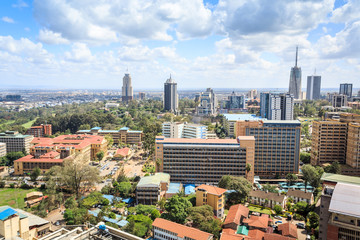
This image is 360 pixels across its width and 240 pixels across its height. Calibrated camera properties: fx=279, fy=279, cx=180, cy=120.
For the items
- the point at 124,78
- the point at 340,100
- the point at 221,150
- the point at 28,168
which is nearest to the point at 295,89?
the point at 340,100

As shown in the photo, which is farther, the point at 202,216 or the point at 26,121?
the point at 26,121

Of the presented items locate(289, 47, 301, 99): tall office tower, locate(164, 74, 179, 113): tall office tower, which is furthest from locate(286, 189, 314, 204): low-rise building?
locate(289, 47, 301, 99): tall office tower

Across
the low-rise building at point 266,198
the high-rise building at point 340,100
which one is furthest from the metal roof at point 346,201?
the high-rise building at point 340,100

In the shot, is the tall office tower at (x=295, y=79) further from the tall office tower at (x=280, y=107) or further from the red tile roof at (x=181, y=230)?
the red tile roof at (x=181, y=230)

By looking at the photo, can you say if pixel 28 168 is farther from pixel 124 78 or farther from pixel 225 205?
pixel 124 78

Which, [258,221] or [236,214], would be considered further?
[236,214]

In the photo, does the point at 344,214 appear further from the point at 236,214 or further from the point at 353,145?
the point at 353,145

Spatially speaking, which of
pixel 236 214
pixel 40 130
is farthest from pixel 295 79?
Result: pixel 236 214
